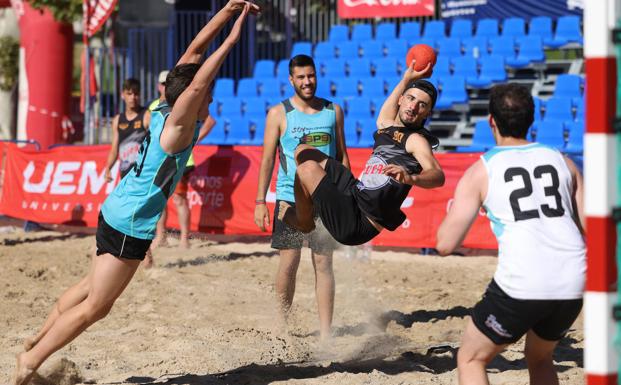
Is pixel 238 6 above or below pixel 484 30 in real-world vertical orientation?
below

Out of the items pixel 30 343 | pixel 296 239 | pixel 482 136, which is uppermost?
pixel 482 136

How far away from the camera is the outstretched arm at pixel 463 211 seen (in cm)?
386

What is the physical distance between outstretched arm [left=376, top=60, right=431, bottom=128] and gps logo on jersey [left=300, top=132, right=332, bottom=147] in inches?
25.0

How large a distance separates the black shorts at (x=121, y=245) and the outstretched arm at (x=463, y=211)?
1770mm

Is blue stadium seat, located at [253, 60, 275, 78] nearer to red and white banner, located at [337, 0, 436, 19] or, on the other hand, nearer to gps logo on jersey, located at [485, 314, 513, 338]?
red and white banner, located at [337, 0, 436, 19]

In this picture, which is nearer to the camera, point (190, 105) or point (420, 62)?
point (190, 105)

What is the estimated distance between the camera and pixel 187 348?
632 centimetres

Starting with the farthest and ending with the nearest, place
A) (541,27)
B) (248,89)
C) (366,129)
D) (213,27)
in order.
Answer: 1. (248,89)
2. (541,27)
3. (366,129)
4. (213,27)

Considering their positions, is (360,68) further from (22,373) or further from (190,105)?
(22,373)

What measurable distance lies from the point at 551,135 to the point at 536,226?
9579 mm

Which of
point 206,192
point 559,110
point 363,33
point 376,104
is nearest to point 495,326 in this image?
point 206,192

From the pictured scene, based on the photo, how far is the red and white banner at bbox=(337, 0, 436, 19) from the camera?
16.1 m

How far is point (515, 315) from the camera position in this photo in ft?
12.7

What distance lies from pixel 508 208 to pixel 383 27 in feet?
44.1
